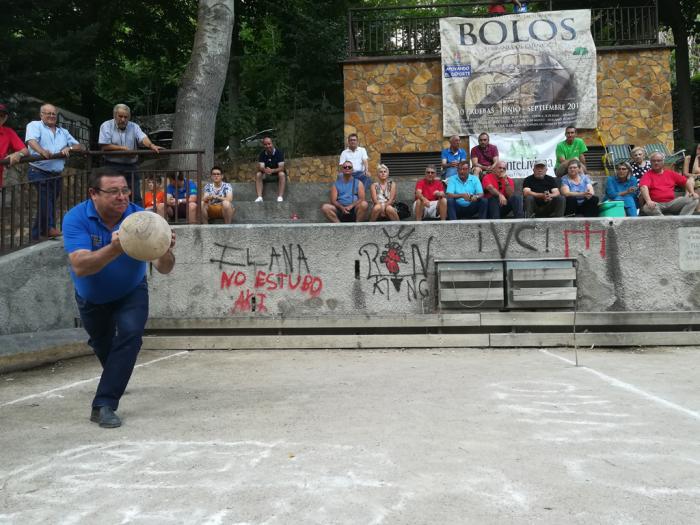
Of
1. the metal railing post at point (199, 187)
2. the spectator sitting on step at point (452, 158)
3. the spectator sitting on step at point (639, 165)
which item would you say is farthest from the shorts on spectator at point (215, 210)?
the spectator sitting on step at point (639, 165)

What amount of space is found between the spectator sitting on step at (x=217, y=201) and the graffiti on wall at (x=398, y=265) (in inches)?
104

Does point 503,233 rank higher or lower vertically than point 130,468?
higher

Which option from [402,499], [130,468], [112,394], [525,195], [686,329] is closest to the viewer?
[402,499]

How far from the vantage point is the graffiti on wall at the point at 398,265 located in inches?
354

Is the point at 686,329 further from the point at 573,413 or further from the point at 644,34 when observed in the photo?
the point at 644,34

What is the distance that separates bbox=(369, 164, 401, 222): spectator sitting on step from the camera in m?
10.4

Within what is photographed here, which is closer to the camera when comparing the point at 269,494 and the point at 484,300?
the point at 269,494

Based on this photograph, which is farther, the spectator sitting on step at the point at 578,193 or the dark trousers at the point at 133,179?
the spectator sitting on step at the point at 578,193

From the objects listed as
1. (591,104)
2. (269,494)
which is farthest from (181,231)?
(591,104)

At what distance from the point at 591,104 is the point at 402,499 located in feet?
47.3

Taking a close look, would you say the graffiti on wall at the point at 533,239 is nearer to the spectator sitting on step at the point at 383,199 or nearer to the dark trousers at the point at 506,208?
the dark trousers at the point at 506,208

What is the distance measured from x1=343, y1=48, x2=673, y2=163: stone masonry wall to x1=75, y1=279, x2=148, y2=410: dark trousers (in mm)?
11929

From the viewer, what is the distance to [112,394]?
4.79 m

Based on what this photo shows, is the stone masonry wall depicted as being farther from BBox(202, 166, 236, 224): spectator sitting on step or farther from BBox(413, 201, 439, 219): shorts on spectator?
BBox(202, 166, 236, 224): spectator sitting on step
